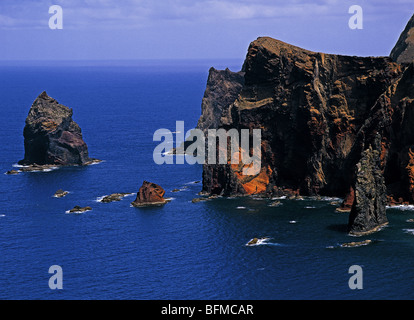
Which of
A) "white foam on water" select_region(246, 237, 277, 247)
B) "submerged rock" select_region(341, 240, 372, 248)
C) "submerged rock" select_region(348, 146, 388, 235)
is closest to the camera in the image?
"submerged rock" select_region(341, 240, 372, 248)

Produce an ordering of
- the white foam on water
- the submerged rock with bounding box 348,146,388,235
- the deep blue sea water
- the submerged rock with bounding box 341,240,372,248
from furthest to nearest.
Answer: the submerged rock with bounding box 348,146,388,235
the white foam on water
the submerged rock with bounding box 341,240,372,248
the deep blue sea water

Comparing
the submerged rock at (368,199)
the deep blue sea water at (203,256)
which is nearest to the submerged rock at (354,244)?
the deep blue sea water at (203,256)

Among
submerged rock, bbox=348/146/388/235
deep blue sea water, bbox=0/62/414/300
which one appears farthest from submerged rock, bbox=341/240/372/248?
submerged rock, bbox=348/146/388/235

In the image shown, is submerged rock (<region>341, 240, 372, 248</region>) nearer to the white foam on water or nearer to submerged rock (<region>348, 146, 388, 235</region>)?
submerged rock (<region>348, 146, 388, 235</region>)

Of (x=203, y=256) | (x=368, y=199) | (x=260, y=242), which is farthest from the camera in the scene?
(x=368, y=199)

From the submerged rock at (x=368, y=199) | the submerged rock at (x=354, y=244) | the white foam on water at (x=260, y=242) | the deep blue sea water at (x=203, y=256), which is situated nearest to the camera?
the deep blue sea water at (x=203, y=256)

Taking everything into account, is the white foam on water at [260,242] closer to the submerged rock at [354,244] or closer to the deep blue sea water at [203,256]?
the deep blue sea water at [203,256]

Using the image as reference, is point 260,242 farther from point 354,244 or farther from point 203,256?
point 354,244

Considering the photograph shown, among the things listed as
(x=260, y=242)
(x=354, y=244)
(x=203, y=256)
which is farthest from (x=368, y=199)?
(x=203, y=256)

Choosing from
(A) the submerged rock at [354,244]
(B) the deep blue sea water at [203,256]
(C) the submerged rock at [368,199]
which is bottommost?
(B) the deep blue sea water at [203,256]

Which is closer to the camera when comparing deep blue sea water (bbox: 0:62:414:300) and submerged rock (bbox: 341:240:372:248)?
deep blue sea water (bbox: 0:62:414:300)
